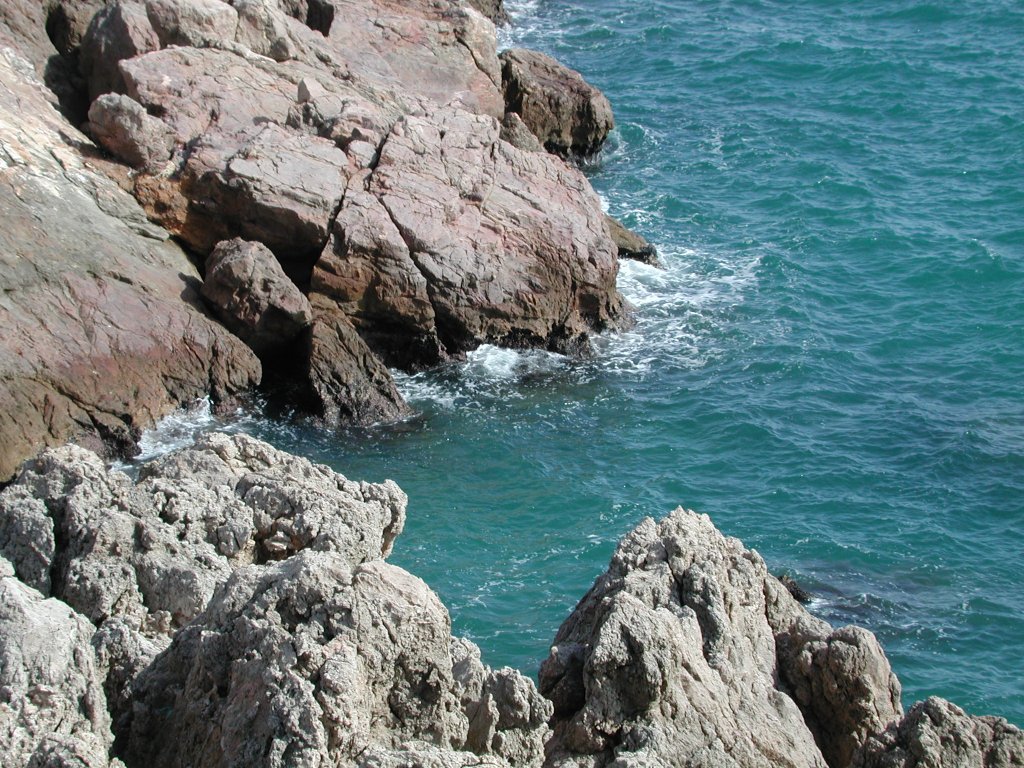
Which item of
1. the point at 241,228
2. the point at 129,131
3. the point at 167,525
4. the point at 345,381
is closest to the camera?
the point at 167,525

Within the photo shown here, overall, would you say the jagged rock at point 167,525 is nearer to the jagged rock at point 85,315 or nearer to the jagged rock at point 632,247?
the jagged rock at point 85,315

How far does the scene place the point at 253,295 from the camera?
106ft

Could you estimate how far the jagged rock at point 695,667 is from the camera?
14.5 metres

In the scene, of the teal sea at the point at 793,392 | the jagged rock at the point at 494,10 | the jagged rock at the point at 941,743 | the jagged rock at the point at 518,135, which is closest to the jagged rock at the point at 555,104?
the teal sea at the point at 793,392

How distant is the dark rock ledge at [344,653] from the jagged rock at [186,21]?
74.8 ft

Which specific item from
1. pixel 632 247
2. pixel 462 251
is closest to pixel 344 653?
pixel 462 251

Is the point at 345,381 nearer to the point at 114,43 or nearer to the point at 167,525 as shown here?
the point at 114,43

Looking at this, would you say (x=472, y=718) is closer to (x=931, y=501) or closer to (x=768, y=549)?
(x=768, y=549)

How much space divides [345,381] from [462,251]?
519 centimetres

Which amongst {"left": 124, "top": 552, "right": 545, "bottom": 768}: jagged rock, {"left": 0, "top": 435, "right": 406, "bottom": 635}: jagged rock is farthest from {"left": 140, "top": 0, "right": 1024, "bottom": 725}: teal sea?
{"left": 124, "top": 552, "right": 545, "bottom": 768}: jagged rock

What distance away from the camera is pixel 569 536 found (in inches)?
1156

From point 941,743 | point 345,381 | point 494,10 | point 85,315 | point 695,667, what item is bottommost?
point 345,381

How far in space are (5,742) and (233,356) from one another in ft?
69.5

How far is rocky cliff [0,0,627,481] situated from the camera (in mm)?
30812
